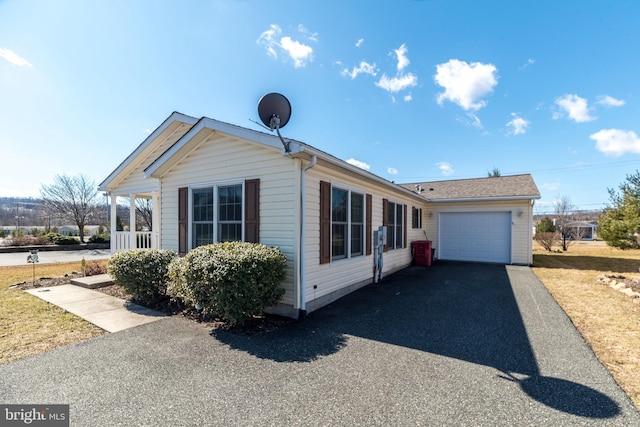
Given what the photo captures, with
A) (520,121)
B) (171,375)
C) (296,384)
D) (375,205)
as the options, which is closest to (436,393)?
(296,384)

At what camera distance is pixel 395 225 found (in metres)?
9.59

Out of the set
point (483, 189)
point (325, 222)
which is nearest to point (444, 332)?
point (325, 222)

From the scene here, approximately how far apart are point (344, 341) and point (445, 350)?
52.2 inches

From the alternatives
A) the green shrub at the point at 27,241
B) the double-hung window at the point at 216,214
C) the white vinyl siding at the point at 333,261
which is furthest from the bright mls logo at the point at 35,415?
the green shrub at the point at 27,241

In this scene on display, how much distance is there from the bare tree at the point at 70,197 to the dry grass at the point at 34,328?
26.1 m

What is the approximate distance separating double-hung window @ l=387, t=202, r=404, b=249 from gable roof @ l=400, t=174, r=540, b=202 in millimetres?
3201

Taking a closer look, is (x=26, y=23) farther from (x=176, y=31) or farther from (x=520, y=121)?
(x=520, y=121)

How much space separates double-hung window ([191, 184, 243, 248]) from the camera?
5.90m

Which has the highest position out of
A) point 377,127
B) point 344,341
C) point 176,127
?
point 377,127

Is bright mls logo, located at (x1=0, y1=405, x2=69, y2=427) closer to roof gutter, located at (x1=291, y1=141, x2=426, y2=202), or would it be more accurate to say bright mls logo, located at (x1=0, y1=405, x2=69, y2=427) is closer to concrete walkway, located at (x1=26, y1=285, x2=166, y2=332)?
concrete walkway, located at (x1=26, y1=285, x2=166, y2=332)

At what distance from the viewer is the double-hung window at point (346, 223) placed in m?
6.20

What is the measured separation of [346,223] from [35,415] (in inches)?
211

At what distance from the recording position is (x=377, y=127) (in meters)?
13.6

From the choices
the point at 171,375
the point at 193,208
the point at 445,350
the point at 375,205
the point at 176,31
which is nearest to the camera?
the point at 171,375
